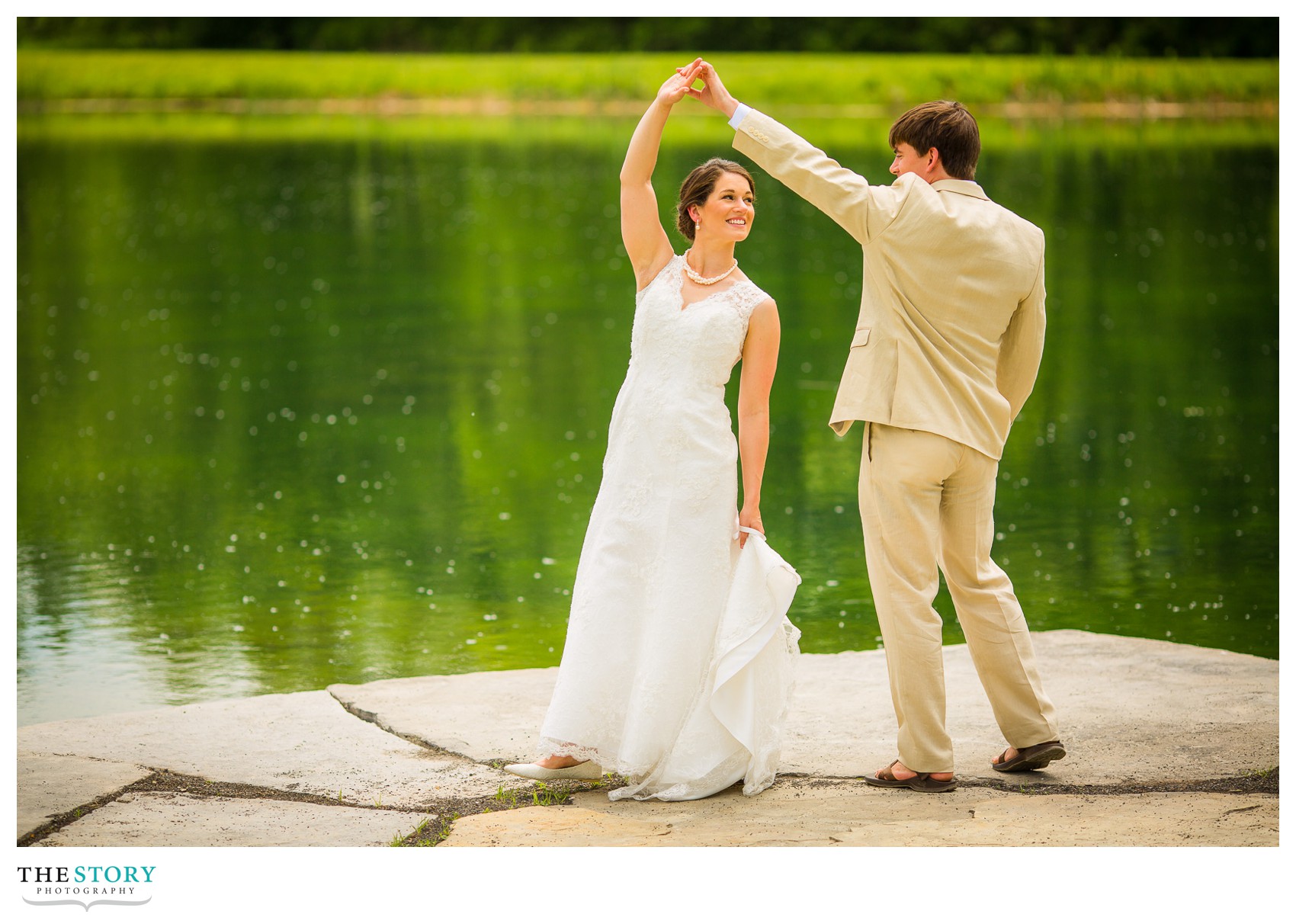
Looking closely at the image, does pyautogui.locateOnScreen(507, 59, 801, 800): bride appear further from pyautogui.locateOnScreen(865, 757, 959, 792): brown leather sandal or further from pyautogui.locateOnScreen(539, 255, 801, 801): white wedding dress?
pyautogui.locateOnScreen(865, 757, 959, 792): brown leather sandal

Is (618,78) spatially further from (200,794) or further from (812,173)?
(200,794)

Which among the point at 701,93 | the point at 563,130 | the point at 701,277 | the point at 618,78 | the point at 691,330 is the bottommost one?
the point at 691,330

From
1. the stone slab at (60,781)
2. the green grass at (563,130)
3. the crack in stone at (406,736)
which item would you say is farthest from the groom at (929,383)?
the green grass at (563,130)

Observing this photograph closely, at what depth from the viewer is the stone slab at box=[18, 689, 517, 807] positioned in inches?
153

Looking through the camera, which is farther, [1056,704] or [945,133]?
[1056,704]

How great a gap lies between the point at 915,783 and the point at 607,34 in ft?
153

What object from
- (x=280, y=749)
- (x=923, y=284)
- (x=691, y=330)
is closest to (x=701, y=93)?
(x=691, y=330)

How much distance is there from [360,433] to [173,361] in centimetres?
285

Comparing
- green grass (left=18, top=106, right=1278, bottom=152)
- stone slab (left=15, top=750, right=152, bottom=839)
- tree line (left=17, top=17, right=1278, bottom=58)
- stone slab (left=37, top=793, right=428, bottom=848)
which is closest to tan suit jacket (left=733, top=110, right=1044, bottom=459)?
stone slab (left=37, top=793, right=428, bottom=848)

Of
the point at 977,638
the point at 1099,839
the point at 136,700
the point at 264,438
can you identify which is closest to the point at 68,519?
the point at 264,438

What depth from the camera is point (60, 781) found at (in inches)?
149

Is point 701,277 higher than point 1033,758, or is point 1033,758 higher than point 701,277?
point 701,277

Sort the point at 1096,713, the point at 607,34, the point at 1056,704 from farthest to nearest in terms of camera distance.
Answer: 1. the point at 607,34
2. the point at 1056,704
3. the point at 1096,713

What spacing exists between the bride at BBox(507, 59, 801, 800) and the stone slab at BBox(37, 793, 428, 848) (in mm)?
526
